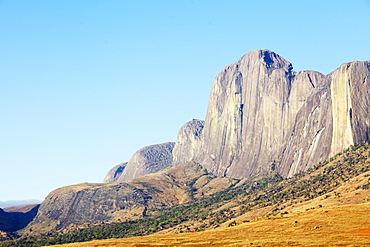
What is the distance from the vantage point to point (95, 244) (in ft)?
355

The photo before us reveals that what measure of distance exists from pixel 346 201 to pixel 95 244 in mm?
81243

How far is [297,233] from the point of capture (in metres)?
102

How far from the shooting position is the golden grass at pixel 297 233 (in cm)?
9138

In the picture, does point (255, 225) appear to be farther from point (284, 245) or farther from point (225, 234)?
point (284, 245)

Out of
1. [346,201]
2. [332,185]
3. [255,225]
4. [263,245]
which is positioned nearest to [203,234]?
[255,225]

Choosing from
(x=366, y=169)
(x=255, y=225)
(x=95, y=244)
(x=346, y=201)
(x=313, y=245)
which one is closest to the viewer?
(x=313, y=245)

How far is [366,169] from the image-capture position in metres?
192

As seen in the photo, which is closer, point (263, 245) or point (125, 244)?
point (263, 245)

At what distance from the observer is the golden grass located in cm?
9138

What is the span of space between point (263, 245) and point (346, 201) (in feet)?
223

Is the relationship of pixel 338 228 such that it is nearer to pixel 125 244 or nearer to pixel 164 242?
pixel 164 242

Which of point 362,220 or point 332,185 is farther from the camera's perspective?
point 332,185

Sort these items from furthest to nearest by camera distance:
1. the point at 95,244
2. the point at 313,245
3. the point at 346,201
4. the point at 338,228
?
the point at 346,201
the point at 95,244
the point at 338,228
the point at 313,245

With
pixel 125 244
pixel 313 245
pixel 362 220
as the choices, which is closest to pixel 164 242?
pixel 125 244
